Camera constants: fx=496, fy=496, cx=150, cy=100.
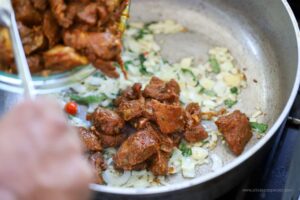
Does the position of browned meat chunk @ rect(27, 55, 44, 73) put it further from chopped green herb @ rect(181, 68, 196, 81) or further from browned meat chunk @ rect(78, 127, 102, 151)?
chopped green herb @ rect(181, 68, 196, 81)

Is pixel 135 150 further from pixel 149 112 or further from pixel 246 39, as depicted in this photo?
pixel 246 39

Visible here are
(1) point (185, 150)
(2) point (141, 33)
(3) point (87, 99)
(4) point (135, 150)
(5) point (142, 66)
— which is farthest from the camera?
(2) point (141, 33)

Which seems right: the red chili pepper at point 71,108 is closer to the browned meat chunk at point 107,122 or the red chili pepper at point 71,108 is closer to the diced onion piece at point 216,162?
the browned meat chunk at point 107,122

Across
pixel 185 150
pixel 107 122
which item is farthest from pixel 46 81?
pixel 185 150

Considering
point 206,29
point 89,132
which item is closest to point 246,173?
point 89,132

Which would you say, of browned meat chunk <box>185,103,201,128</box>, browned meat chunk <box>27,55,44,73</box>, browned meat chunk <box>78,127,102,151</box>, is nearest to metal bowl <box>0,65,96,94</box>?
browned meat chunk <box>27,55,44,73</box>

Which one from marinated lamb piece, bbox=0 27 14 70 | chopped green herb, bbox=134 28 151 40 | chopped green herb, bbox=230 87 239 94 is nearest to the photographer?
marinated lamb piece, bbox=0 27 14 70

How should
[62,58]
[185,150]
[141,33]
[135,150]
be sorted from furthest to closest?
[141,33] < [185,150] < [135,150] < [62,58]

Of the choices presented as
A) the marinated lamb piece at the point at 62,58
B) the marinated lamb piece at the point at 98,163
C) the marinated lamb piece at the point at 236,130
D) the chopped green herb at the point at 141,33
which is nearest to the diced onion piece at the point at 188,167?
the marinated lamb piece at the point at 236,130
